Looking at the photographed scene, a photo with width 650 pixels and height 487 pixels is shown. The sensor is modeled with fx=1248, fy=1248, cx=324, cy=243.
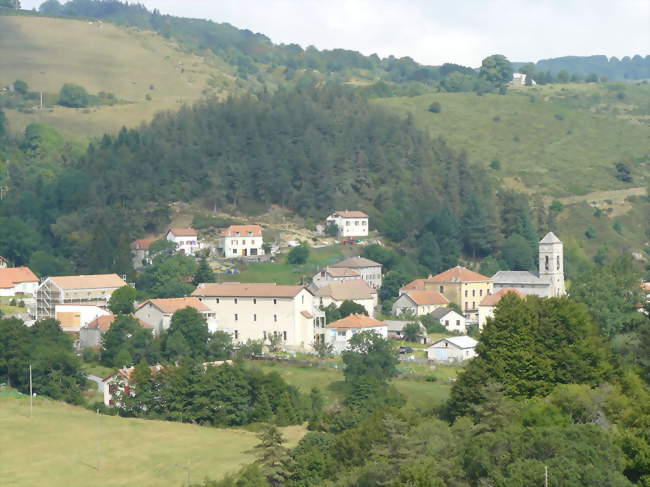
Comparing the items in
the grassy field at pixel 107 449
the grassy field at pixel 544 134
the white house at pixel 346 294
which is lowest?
the grassy field at pixel 107 449

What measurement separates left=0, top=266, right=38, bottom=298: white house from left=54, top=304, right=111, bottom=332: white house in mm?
9197

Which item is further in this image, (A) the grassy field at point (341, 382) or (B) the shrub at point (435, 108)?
(B) the shrub at point (435, 108)

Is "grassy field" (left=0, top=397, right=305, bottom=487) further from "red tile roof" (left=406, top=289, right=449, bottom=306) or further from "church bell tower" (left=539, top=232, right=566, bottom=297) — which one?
"church bell tower" (left=539, top=232, right=566, bottom=297)

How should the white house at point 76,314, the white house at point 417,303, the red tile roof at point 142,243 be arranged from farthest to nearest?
the red tile roof at point 142,243 → the white house at point 417,303 → the white house at point 76,314

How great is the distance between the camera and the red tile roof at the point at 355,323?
7581cm

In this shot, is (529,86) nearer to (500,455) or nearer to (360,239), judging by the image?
(360,239)

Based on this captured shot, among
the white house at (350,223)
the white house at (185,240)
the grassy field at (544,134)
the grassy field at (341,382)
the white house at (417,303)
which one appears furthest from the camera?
the grassy field at (544,134)

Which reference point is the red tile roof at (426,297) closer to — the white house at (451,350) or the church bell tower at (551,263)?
the church bell tower at (551,263)

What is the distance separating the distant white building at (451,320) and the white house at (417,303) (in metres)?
2.16

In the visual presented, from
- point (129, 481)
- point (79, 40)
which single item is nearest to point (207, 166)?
point (129, 481)

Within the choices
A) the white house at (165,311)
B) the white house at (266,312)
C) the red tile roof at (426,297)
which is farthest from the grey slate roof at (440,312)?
the white house at (165,311)

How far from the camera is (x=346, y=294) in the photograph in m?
84.7

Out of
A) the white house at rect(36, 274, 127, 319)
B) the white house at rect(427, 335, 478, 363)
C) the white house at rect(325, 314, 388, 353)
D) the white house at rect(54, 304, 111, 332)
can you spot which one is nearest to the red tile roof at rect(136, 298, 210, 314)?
the white house at rect(54, 304, 111, 332)

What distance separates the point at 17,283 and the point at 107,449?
38550 millimetres
